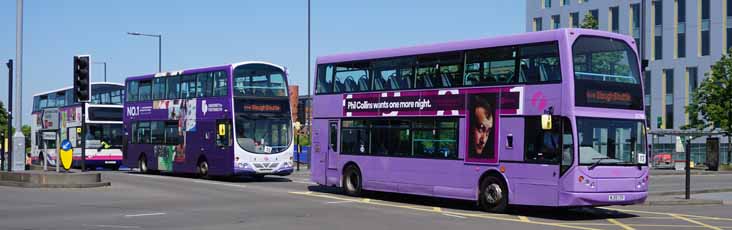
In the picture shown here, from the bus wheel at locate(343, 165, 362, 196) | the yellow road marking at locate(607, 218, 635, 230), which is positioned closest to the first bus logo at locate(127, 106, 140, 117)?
the bus wheel at locate(343, 165, 362, 196)

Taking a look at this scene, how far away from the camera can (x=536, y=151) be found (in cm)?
1736

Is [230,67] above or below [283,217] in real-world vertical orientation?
above

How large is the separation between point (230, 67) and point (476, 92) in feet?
41.2

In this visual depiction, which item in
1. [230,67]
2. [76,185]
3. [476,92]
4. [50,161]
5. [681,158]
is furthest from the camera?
[681,158]

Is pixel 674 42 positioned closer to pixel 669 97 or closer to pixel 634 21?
pixel 634 21

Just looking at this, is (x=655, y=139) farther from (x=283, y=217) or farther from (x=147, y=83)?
(x=283, y=217)

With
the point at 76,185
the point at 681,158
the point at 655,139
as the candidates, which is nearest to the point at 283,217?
the point at 76,185

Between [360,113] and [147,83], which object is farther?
[147,83]

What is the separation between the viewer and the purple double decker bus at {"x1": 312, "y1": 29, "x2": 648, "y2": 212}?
1680cm

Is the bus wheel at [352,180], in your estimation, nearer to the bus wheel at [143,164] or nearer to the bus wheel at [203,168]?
the bus wheel at [203,168]

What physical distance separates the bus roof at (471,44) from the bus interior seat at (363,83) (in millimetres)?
479

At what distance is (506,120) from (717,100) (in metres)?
40.6

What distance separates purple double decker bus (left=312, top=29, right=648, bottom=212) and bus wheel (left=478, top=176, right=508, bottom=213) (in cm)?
2

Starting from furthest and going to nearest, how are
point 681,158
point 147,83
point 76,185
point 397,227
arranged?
1. point 681,158
2. point 147,83
3. point 76,185
4. point 397,227
